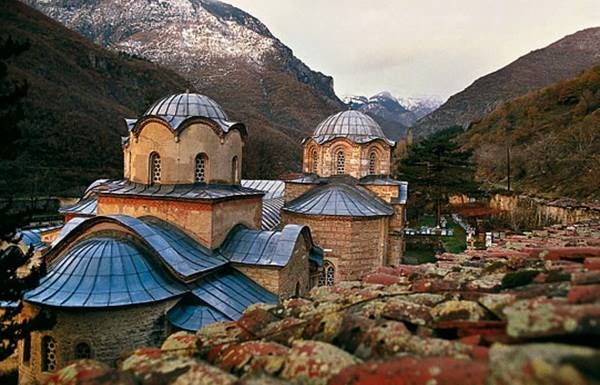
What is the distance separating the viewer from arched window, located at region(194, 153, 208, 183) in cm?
1237

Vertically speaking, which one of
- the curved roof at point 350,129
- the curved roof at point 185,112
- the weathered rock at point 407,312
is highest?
the curved roof at point 350,129

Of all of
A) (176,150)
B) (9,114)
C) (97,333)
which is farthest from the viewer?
(176,150)

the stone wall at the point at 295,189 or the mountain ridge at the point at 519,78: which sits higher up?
the mountain ridge at the point at 519,78

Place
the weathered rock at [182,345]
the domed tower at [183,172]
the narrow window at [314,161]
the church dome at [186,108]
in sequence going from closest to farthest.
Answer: the weathered rock at [182,345]
the domed tower at [183,172]
the church dome at [186,108]
the narrow window at [314,161]

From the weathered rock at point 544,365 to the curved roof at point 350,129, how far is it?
16570mm

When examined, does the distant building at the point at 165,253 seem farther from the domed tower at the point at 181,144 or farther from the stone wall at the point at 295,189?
the stone wall at the point at 295,189

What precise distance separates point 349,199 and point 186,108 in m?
6.72

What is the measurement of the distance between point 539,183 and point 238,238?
88.6 ft

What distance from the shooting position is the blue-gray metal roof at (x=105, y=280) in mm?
8492

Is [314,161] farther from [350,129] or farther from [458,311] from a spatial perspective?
[458,311]

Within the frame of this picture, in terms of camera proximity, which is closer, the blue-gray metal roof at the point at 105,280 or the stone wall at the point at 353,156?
the blue-gray metal roof at the point at 105,280

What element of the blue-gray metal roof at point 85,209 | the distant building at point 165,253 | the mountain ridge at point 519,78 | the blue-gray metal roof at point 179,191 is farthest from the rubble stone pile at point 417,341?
the mountain ridge at point 519,78

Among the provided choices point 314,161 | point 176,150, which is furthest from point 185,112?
point 314,161

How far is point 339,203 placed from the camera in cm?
1548
